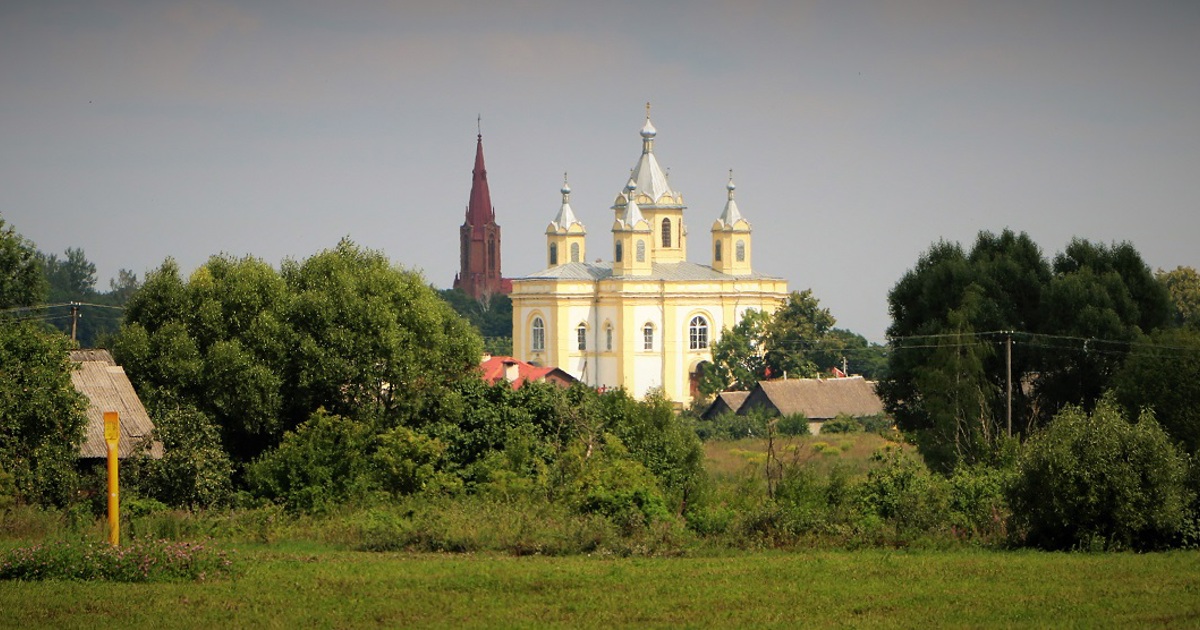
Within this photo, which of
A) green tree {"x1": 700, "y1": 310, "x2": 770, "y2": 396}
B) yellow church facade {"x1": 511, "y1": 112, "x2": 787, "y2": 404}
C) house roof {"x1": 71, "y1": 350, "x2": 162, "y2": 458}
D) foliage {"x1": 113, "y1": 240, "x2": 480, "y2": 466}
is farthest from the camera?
yellow church facade {"x1": 511, "y1": 112, "x2": 787, "y2": 404}

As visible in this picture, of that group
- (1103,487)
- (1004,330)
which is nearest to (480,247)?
(1004,330)

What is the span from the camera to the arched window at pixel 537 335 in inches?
2788

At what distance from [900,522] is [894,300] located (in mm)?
17557

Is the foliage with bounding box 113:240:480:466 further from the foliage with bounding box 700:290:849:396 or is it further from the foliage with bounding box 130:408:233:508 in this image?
the foliage with bounding box 700:290:849:396

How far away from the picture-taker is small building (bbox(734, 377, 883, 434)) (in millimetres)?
55531

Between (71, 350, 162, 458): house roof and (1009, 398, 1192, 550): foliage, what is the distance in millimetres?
12060

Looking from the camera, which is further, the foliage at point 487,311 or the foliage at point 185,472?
the foliage at point 487,311

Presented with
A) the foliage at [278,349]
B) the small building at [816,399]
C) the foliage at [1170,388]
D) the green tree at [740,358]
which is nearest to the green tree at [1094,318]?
the foliage at [1170,388]

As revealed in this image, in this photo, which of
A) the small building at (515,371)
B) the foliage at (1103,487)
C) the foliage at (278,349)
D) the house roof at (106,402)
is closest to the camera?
the foliage at (1103,487)

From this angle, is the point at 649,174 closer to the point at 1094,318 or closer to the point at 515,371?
the point at 515,371

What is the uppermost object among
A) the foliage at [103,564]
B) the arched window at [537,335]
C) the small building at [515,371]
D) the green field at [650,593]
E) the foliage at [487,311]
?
the foliage at [487,311]

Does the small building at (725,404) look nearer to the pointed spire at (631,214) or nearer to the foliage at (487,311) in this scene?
the pointed spire at (631,214)

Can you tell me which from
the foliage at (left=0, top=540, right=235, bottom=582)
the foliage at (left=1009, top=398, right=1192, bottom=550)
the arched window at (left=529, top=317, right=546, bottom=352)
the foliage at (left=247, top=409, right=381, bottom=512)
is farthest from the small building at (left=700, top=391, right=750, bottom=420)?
the foliage at (left=0, top=540, right=235, bottom=582)

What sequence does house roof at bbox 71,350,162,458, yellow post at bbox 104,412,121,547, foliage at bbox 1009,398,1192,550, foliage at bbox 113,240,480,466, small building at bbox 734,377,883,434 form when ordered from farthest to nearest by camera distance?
small building at bbox 734,377,883,434
foliage at bbox 113,240,480,466
house roof at bbox 71,350,162,458
foliage at bbox 1009,398,1192,550
yellow post at bbox 104,412,121,547
